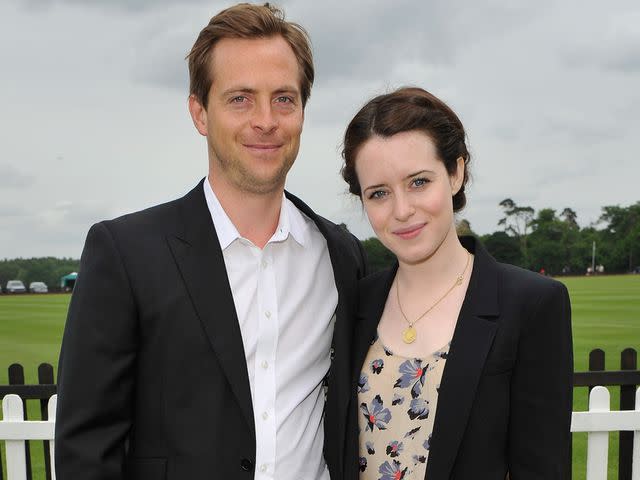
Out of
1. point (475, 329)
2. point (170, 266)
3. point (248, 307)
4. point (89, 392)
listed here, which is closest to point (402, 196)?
point (475, 329)

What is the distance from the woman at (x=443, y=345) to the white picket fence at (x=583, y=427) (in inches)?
124

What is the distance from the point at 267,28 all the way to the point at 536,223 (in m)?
107

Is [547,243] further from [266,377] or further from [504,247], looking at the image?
[266,377]

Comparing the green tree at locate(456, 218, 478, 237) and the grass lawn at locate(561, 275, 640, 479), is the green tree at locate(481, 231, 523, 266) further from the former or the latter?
the green tree at locate(456, 218, 478, 237)

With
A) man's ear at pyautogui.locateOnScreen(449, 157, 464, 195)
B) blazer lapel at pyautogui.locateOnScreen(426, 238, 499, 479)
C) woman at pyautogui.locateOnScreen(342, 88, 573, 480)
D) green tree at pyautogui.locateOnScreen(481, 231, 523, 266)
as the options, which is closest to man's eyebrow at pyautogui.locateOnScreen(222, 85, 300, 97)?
woman at pyautogui.locateOnScreen(342, 88, 573, 480)

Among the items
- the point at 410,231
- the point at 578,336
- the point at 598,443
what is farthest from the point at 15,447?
the point at 578,336

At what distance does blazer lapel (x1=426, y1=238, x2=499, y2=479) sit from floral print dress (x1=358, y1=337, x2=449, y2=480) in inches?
2.8

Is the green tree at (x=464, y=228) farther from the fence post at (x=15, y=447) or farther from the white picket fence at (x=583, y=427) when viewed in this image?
the fence post at (x=15, y=447)

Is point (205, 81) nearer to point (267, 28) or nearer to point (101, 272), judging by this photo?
point (267, 28)

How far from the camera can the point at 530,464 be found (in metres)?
2.73

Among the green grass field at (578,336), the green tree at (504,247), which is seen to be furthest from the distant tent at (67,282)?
the green tree at (504,247)

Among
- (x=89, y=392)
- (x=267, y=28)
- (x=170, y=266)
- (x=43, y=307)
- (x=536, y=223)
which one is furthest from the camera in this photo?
(x=536, y=223)

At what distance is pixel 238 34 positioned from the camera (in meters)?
2.99

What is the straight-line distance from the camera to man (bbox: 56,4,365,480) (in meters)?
2.63
